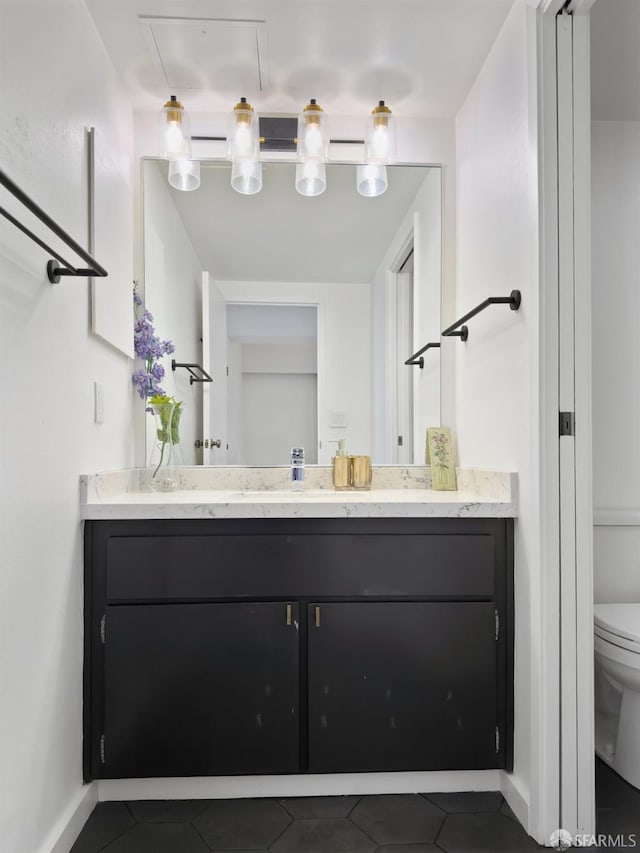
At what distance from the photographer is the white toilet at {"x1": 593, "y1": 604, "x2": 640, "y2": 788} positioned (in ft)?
5.31

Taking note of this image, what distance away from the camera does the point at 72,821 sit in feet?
4.83

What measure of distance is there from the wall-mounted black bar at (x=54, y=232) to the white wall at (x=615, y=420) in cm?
168

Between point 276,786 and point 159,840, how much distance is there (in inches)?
13.3

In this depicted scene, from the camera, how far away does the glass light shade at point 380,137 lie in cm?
211

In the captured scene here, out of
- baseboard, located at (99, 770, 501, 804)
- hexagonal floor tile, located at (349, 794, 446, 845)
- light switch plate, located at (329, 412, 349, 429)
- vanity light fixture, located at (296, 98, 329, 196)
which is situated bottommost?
hexagonal floor tile, located at (349, 794, 446, 845)

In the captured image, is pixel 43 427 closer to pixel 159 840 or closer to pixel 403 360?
pixel 159 840

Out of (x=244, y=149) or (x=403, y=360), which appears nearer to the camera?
(x=244, y=149)

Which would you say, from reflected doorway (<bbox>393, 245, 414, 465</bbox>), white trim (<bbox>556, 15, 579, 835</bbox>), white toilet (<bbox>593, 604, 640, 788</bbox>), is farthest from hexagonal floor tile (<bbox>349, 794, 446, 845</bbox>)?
reflected doorway (<bbox>393, 245, 414, 465</bbox>)

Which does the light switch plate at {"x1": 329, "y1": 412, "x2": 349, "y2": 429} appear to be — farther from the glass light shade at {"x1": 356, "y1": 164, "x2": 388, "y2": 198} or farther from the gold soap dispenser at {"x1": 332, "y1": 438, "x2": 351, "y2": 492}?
the glass light shade at {"x1": 356, "y1": 164, "x2": 388, "y2": 198}

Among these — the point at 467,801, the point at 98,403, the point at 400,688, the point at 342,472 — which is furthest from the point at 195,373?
the point at 467,801

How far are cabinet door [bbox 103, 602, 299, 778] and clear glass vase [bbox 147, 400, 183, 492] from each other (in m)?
0.61

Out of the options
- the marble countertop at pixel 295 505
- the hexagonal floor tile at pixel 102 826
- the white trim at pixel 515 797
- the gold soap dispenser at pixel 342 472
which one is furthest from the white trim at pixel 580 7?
the hexagonal floor tile at pixel 102 826

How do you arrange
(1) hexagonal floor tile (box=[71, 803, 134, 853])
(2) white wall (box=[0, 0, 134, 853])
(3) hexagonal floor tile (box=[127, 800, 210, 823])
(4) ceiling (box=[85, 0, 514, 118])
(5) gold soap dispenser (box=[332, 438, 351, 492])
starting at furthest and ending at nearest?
(5) gold soap dispenser (box=[332, 438, 351, 492]), (4) ceiling (box=[85, 0, 514, 118]), (3) hexagonal floor tile (box=[127, 800, 210, 823]), (1) hexagonal floor tile (box=[71, 803, 134, 853]), (2) white wall (box=[0, 0, 134, 853])

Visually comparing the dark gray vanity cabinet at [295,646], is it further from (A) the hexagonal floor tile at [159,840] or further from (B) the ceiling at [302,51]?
(B) the ceiling at [302,51]
